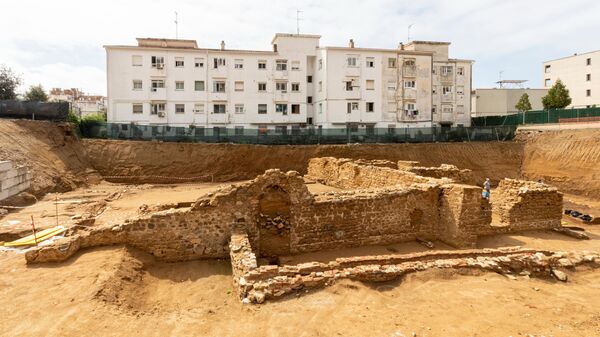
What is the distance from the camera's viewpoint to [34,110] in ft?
92.1

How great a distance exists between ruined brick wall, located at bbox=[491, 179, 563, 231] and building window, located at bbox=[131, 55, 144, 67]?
113ft

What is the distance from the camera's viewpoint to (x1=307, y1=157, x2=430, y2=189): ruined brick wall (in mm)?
17266

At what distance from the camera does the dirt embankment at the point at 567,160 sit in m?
29.2

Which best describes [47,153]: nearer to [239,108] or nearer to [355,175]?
[239,108]

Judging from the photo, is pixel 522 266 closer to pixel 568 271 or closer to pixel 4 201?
pixel 568 271

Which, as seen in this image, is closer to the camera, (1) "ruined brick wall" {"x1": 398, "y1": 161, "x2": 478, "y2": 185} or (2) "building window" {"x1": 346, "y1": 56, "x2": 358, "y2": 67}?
(1) "ruined brick wall" {"x1": 398, "y1": 161, "x2": 478, "y2": 185}

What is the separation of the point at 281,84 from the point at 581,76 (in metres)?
42.9

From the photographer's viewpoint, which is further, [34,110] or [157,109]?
[157,109]

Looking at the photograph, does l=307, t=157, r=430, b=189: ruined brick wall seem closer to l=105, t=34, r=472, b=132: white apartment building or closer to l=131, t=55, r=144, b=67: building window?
l=105, t=34, r=472, b=132: white apartment building

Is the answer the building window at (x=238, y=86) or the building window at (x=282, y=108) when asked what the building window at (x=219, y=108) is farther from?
the building window at (x=282, y=108)

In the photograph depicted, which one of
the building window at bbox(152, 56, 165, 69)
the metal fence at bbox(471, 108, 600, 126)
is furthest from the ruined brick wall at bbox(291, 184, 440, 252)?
the building window at bbox(152, 56, 165, 69)

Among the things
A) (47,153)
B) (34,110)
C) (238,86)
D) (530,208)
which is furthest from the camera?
(238,86)

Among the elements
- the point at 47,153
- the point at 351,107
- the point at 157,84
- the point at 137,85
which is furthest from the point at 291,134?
the point at 47,153

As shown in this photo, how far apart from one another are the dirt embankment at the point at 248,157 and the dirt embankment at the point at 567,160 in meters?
1.42
